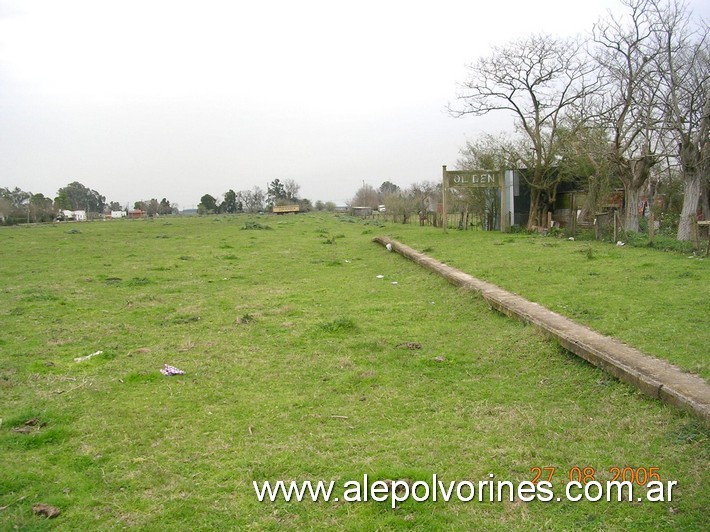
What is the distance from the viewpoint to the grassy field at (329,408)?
10.0ft

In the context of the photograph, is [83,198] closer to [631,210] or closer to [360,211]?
[360,211]

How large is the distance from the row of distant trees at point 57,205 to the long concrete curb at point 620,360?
56.2m

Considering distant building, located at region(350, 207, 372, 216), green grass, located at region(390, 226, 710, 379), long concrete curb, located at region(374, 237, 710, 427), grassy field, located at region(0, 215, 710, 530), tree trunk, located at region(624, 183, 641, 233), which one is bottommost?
grassy field, located at region(0, 215, 710, 530)

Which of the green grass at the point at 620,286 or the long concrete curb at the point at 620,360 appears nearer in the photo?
the long concrete curb at the point at 620,360

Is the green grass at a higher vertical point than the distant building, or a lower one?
lower

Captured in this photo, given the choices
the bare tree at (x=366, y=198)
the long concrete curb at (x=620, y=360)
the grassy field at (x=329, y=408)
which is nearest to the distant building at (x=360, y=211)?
the bare tree at (x=366, y=198)

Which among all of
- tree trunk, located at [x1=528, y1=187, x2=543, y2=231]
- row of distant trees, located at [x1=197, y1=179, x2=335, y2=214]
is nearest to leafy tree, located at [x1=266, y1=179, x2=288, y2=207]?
row of distant trees, located at [x1=197, y1=179, x2=335, y2=214]

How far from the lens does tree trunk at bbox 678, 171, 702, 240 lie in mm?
15359

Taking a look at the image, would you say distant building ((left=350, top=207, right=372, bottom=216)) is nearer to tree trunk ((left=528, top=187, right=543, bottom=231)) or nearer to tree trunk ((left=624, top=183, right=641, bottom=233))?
tree trunk ((left=528, top=187, right=543, bottom=231))

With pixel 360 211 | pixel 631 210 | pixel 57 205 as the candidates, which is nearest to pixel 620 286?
pixel 631 210

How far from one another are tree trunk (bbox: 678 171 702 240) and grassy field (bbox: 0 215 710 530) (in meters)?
6.60

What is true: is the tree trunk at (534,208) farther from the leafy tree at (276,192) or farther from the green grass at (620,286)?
the leafy tree at (276,192)

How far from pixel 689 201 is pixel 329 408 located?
613 inches

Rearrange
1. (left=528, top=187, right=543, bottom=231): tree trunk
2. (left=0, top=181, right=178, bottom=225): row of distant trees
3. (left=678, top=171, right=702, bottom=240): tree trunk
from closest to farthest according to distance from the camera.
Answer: (left=678, top=171, right=702, bottom=240): tree trunk < (left=528, top=187, right=543, bottom=231): tree trunk < (left=0, top=181, right=178, bottom=225): row of distant trees
